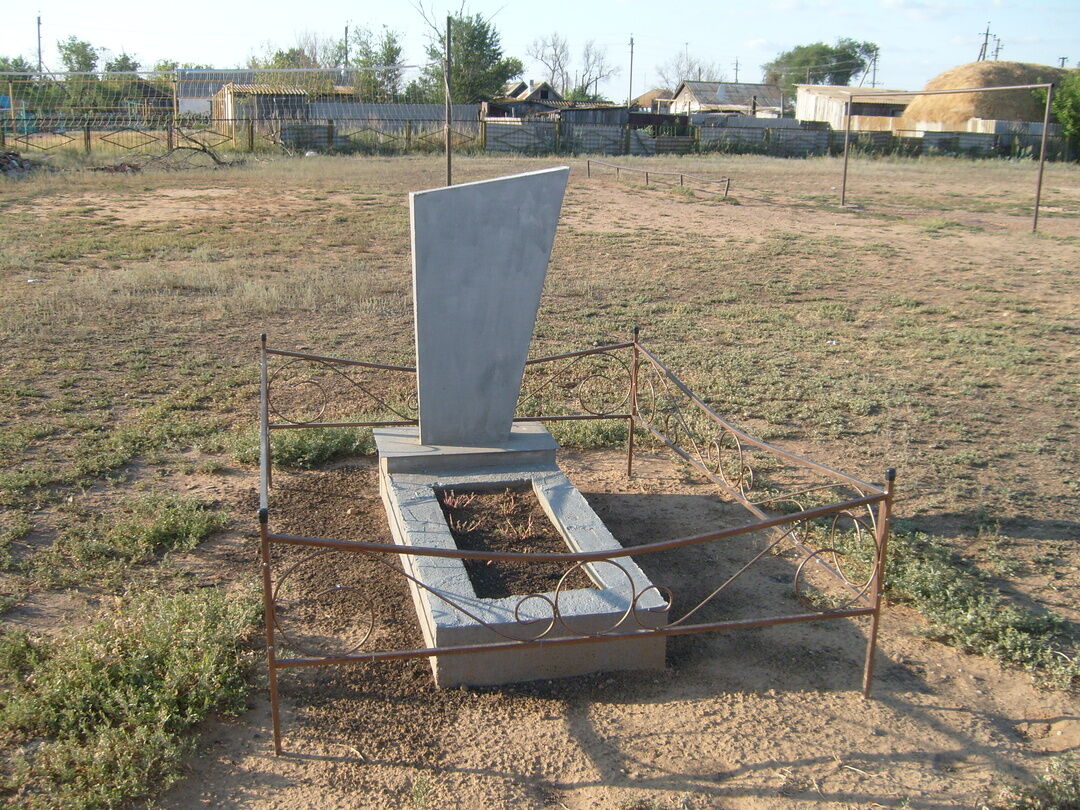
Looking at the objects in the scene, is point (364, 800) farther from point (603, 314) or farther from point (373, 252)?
point (373, 252)

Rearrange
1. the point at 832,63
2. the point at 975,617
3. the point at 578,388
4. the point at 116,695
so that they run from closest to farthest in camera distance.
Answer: the point at 116,695, the point at 975,617, the point at 578,388, the point at 832,63

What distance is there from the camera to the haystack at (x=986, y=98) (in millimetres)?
42625

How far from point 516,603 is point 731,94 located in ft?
192

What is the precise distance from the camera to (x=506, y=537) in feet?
15.2

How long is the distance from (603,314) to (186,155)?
1800 centimetres

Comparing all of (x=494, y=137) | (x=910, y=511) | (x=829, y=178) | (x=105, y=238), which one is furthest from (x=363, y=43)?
(x=910, y=511)

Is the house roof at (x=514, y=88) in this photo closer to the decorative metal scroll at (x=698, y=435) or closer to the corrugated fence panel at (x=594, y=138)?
the corrugated fence panel at (x=594, y=138)

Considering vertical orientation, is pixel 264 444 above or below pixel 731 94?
below

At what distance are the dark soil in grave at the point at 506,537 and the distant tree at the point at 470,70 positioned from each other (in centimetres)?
3748

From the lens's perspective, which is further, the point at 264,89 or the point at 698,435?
the point at 264,89

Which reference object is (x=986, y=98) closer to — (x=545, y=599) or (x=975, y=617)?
(x=975, y=617)

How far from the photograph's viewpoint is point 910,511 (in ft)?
17.6

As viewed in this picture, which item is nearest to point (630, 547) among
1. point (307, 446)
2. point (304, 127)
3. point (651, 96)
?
point (307, 446)

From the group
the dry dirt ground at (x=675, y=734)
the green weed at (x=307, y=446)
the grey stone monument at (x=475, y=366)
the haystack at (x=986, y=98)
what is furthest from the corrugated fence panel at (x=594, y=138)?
the dry dirt ground at (x=675, y=734)
